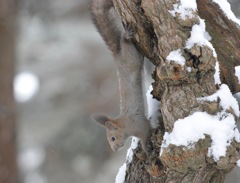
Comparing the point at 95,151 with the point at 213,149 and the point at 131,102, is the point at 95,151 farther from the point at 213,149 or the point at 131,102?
the point at 213,149

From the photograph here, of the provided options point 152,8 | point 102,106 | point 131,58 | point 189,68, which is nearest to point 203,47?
point 189,68

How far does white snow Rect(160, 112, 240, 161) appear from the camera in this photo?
2184 millimetres

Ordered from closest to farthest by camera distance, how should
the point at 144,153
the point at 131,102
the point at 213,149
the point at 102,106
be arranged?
the point at 213,149
the point at 144,153
the point at 131,102
the point at 102,106

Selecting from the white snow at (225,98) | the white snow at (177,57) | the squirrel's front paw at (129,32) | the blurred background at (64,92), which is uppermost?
the blurred background at (64,92)

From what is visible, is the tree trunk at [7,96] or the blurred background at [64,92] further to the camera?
the blurred background at [64,92]

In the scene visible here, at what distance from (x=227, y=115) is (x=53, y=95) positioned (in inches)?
255

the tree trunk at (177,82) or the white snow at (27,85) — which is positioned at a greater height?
the white snow at (27,85)

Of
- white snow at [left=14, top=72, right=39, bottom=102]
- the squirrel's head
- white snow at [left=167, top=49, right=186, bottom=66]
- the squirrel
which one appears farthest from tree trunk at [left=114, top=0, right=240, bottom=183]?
white snow at [left=14, top=72, right=39, bottom=102]

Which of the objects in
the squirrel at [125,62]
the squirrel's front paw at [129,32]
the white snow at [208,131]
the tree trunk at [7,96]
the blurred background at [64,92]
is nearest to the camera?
the white snow at [208,131]

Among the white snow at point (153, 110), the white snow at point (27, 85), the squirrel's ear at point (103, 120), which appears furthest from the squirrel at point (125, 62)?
the white snow at point (27, 85)

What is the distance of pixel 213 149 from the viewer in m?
2.19

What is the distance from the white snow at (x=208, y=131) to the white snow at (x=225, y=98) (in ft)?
0.13

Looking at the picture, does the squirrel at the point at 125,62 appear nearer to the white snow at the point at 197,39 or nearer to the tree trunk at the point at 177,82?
the tree trunk at the point at 177,82

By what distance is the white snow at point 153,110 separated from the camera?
8.60 ft
